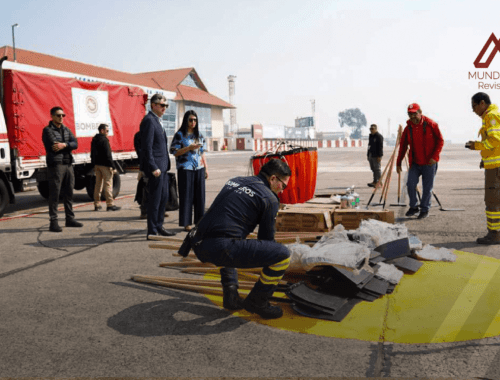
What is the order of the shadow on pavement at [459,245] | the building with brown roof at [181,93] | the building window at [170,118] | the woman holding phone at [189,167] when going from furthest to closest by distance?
the building window at [170,118]
the building with brown roof at [181,93]
the woman holding phone at [189,167]
the shadow on pavement at [459,245]

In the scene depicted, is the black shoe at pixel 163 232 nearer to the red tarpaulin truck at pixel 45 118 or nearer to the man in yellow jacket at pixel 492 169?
the red tarpaulin truck at pixel 45 118

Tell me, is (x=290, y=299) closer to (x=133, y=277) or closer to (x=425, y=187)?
(x=133, y=277)

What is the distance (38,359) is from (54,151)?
5.02 metres

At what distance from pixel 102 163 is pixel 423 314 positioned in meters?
7.68

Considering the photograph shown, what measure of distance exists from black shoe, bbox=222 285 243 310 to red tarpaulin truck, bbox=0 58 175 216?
21.7 ft

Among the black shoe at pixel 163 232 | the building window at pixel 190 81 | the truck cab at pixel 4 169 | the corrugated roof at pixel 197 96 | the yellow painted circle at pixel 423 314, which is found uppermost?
the building window at pixel 190 81

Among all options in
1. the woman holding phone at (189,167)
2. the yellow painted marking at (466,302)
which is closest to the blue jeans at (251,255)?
the yellow painted marking at (466,302)

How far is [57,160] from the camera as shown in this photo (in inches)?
292

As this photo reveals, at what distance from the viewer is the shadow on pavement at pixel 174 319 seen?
137 inches

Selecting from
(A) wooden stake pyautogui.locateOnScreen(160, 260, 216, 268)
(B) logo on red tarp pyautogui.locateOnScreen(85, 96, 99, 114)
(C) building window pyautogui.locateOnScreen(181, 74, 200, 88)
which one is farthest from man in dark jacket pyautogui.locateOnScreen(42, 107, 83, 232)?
(C) building window pyautogui.locateOnScreen(181, 74, 200, 88)

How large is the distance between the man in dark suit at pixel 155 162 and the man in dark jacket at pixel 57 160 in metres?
1.54

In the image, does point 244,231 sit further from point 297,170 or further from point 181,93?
point 181,93

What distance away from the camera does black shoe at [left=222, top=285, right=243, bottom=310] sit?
3891 mm

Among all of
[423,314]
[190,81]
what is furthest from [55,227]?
[190,81]
